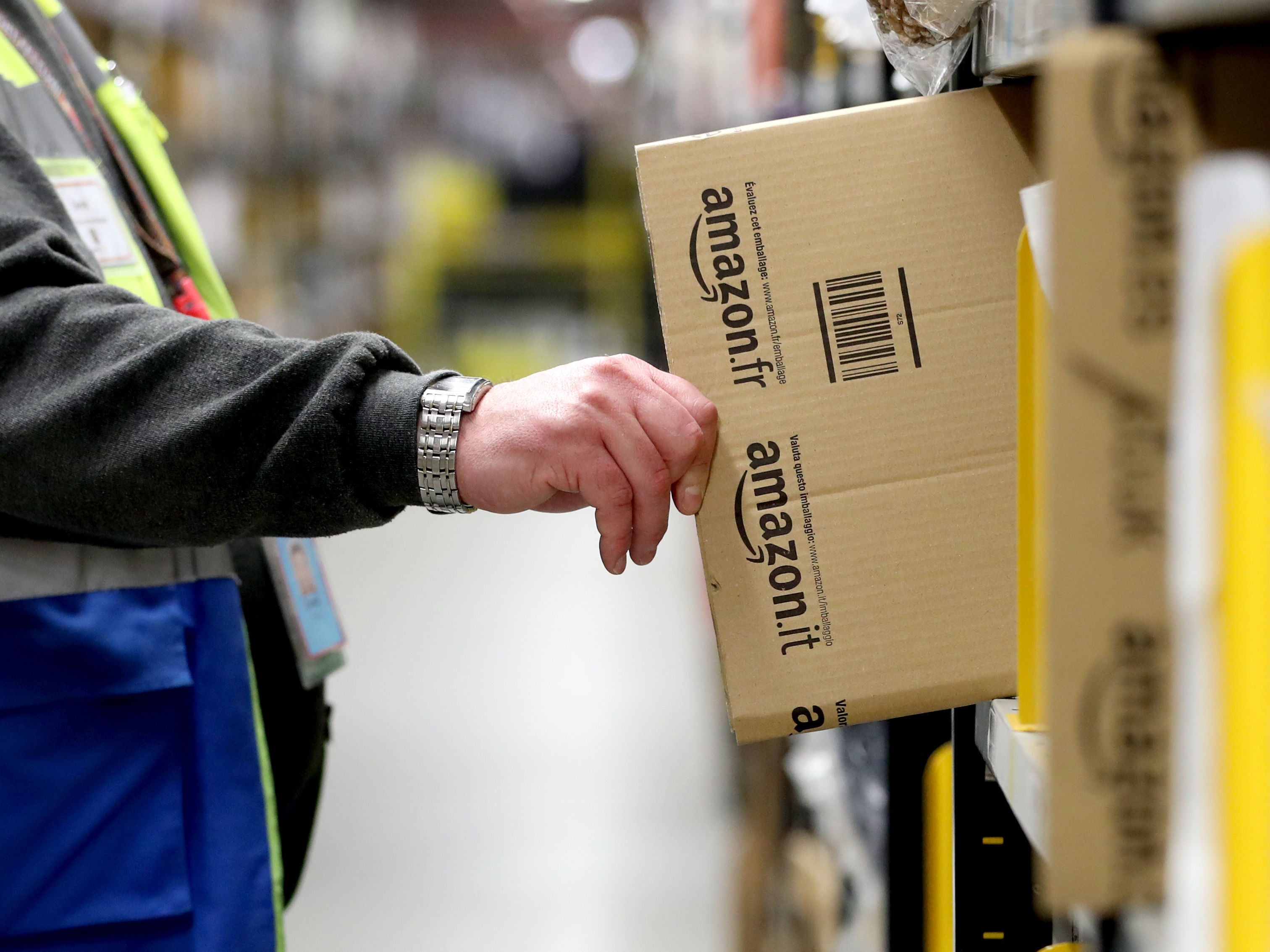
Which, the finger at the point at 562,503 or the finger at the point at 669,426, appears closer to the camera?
the finger at the point at 669,426

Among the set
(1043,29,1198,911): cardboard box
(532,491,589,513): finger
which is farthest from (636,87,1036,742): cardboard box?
(1043,29,1198,911): cardboard box

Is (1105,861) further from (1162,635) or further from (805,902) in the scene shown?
(805,902)

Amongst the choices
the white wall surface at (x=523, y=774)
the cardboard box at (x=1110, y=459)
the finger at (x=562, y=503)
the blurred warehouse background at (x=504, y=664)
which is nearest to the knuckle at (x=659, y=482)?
the finger at (x=562, y=503)

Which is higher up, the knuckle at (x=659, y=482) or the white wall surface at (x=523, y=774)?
the knuckle at (x=659, y=482)

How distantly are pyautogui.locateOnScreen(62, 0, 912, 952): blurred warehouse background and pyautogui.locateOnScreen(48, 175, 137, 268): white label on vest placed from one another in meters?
0.83

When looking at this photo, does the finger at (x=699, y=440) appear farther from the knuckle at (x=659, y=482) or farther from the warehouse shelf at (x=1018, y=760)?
the warehouse shelf at (x=1018, y=760)

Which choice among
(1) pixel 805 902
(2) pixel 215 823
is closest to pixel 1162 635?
(2) pixel 215 823

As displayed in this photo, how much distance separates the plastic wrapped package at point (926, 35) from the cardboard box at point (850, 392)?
0.18 ft

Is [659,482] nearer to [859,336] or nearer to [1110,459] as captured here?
[859,336]

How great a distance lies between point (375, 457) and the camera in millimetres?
1070

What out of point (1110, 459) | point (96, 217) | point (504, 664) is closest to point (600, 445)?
point (1110, 459)

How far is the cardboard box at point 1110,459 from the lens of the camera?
1.81 feet

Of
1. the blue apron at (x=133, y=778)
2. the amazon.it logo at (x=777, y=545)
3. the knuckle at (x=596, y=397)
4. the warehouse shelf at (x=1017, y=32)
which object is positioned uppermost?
the warehouse shelf at (x=1017, y=32)

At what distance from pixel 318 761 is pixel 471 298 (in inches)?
449
